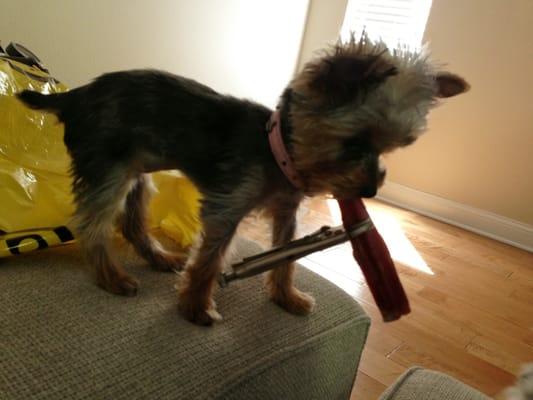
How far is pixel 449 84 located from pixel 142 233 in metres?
0.88

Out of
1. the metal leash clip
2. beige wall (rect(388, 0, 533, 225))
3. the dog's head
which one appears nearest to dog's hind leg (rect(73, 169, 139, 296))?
the metal leash clip

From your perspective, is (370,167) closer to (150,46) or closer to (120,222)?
(120,222)

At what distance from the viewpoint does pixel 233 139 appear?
117 centimetres

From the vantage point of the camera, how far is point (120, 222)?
138 cm

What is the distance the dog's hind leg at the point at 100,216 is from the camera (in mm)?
1170

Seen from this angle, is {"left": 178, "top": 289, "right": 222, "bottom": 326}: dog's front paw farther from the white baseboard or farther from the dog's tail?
the white baseboard

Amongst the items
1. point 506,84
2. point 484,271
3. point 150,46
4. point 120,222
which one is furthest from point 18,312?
point 506,84

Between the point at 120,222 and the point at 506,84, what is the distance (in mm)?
3021

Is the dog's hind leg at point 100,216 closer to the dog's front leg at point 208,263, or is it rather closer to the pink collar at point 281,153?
the dog's front leg at point 208,263

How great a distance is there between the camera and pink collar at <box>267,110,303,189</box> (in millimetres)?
1130

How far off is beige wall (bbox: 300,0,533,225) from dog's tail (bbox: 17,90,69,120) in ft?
9.52

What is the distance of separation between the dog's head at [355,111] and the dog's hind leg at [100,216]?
0.43m

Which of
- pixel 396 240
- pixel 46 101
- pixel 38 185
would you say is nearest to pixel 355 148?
pixel 46 101

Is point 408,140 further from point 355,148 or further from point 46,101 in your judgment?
point 46,101
